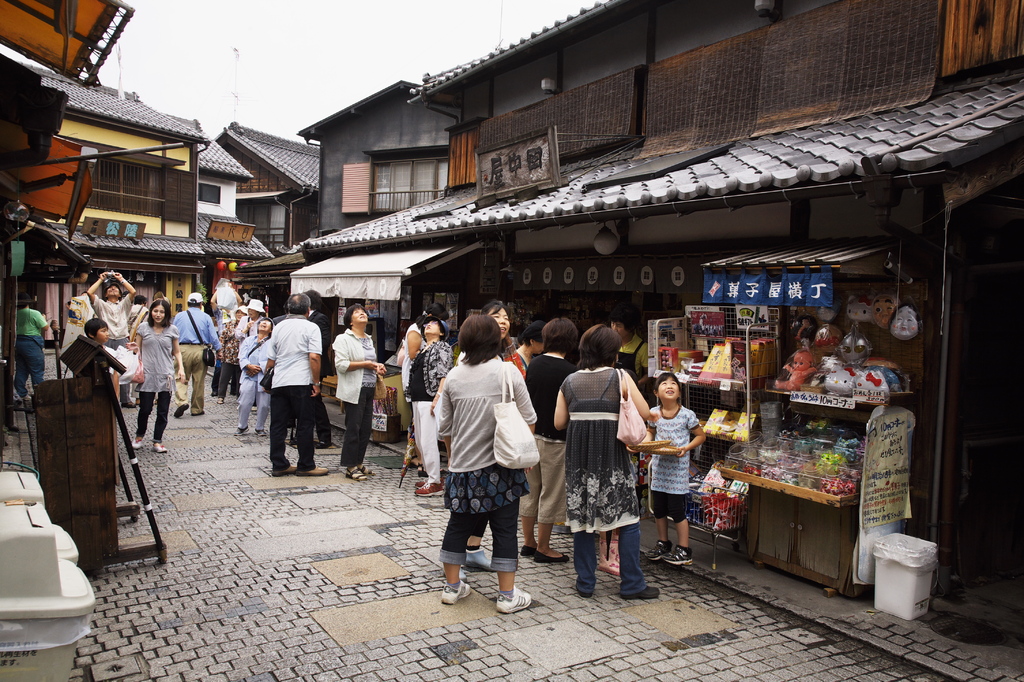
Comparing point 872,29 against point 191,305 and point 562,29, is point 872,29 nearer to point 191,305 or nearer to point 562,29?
point 562,29

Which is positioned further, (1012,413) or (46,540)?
(1012,413)

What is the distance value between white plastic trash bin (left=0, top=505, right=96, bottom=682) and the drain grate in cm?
553

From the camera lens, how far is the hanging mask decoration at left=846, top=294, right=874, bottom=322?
5773 millimetres

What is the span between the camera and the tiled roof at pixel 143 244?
25281 millimetres

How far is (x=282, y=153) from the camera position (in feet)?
118

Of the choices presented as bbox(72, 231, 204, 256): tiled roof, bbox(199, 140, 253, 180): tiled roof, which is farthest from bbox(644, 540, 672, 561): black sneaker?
bbox(199, 140, 253, 180): tiled roof

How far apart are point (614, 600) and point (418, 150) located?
21018 mm

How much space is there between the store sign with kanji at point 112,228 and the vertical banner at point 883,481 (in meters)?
27.0

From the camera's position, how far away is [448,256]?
1102 centimetres

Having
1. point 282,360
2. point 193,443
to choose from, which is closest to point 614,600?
point 282,360

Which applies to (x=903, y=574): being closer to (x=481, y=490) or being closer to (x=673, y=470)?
(x=673, y=470)

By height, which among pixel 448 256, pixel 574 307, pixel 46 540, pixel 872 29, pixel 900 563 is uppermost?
pixel 872 29

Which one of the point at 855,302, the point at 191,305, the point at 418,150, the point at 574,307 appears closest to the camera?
the point at 855,302

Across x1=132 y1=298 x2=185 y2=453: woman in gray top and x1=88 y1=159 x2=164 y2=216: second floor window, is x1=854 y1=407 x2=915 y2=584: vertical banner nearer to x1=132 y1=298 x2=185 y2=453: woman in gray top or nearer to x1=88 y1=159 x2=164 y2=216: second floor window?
x1=132 y1=298 x2=185 y2=453: woman in gray top
